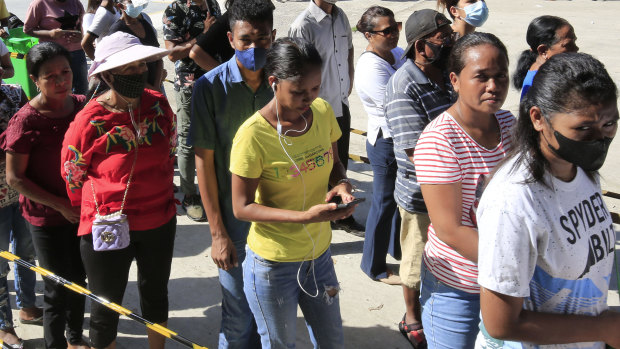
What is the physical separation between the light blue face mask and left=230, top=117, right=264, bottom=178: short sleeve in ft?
9.62

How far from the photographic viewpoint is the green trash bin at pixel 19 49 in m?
6.52

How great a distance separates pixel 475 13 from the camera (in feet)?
16.9

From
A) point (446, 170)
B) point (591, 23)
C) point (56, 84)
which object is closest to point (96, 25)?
point (56, 84)

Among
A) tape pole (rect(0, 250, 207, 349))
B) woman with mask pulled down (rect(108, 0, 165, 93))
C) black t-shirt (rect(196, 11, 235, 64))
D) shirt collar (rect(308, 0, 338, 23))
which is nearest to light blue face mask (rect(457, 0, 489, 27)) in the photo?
shirt collar (rect(308, 0, 338, 23))

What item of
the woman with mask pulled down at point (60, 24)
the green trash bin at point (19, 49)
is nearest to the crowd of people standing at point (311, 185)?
the green trash bin at point (19, 49)

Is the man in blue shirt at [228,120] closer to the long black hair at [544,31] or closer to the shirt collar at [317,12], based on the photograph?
the shirt collar at [317,12]

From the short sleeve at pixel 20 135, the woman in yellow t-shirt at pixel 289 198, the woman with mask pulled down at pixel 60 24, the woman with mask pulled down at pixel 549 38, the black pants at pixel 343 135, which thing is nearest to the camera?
the woman in yellow t-shirt at pixel 289 198

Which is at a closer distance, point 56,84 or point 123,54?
point 123,54

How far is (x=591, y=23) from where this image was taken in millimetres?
14203

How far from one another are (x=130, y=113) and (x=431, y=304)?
1.71 metres

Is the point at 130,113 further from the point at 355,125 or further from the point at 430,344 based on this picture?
the point at 355,125

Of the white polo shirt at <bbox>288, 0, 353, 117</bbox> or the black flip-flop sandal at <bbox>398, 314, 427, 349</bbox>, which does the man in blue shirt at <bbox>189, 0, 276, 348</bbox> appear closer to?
the black flip-flop sandal at <bbox>398, 314, 427, 349</bbox>

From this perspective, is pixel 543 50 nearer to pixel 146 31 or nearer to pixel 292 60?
pixel 292 60

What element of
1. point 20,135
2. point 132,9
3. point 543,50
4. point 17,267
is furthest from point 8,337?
point 543,50
